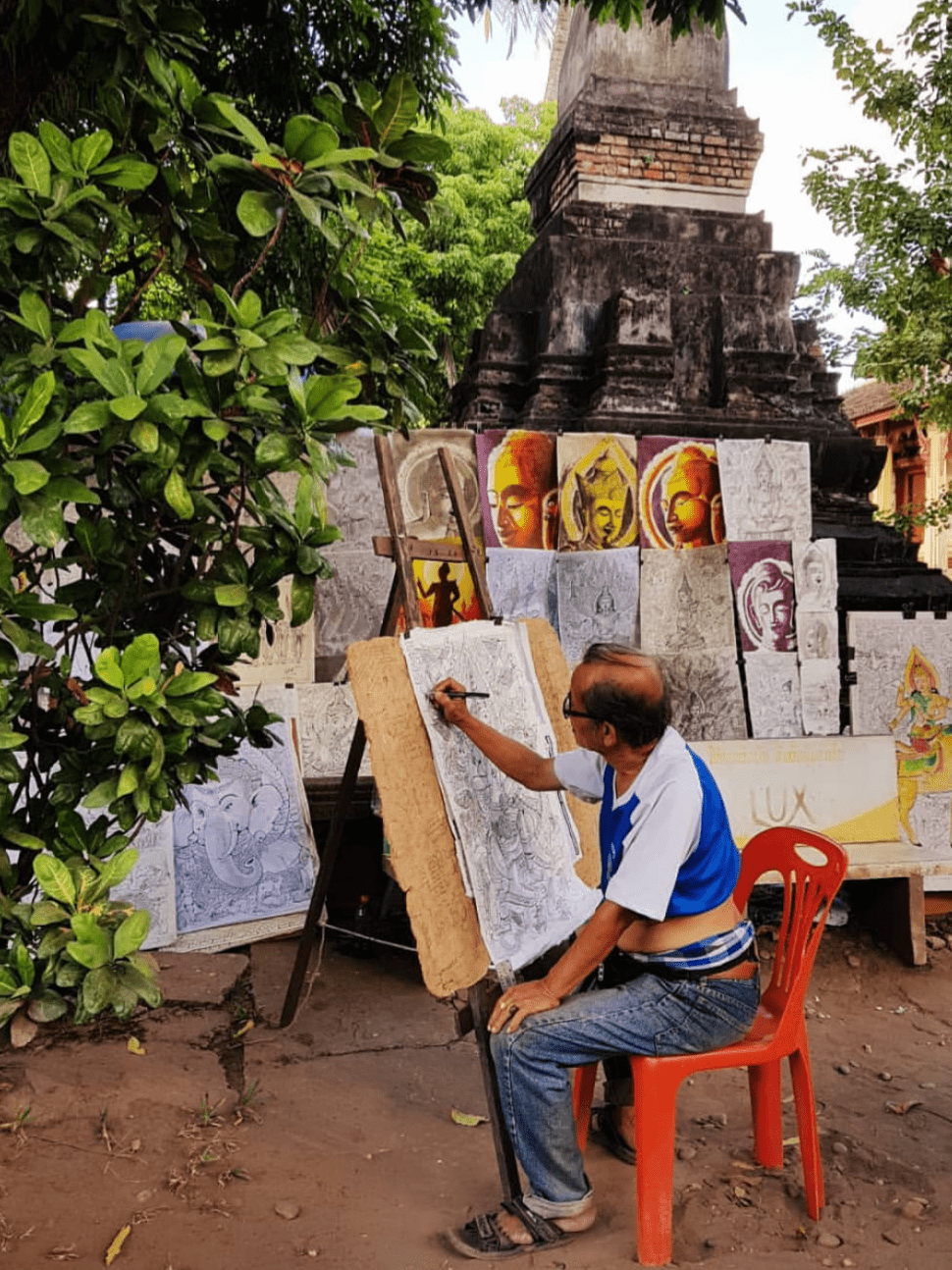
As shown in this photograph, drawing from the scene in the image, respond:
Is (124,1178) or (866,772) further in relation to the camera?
(866,772)

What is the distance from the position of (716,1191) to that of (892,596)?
12.1 feet

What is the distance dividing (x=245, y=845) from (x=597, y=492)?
→ 7.20ft

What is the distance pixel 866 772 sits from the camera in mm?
4922

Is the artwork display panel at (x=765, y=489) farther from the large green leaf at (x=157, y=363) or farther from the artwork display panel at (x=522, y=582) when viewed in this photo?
the large green leaf at (x=157, y=363)

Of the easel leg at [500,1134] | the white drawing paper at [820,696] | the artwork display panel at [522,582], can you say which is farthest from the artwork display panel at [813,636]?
the easel leg at [500,1134]

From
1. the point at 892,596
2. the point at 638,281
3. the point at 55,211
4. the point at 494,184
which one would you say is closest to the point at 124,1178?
the point at 55,211

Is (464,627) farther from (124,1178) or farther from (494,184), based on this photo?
(494,184)

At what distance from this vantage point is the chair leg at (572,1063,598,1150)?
2.96 metres

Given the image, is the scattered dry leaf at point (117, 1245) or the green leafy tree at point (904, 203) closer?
the scattered dry leaf at point (117, 1245)

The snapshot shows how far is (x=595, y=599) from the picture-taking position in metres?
4.88

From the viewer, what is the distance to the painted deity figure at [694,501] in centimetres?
500

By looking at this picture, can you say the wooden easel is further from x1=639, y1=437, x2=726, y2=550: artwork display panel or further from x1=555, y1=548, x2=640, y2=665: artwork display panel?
x1=639, y1=437, x2=726, y2=550: artwork display panel

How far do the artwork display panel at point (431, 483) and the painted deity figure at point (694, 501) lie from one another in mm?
908

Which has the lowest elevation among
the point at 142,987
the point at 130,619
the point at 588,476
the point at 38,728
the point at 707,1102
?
the point at 707,1102
